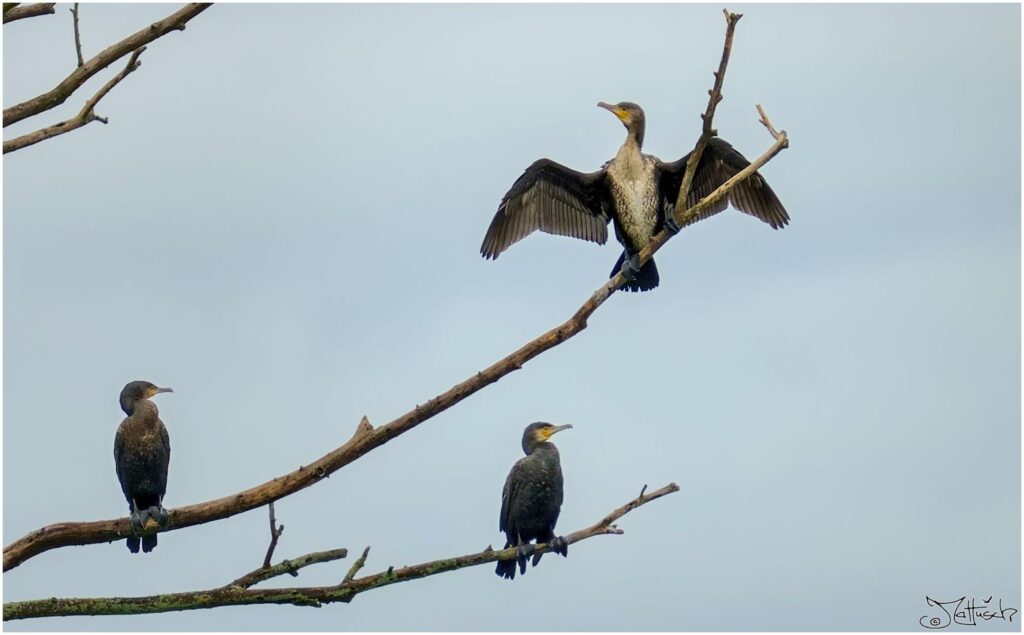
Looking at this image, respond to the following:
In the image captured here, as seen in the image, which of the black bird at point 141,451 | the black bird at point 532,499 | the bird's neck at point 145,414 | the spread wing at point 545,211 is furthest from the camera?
the spread wing at point 545,211

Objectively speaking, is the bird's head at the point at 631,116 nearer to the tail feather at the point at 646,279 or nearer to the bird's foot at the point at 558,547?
the tail feather at the point at 646,279

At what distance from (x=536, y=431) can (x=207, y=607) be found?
339 cm

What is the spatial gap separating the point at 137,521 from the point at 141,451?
0.79 metres

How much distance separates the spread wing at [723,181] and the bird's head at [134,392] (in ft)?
11.1

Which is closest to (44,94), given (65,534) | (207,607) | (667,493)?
(65,534)

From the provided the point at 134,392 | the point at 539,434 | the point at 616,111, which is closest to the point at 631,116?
the point at 616,111

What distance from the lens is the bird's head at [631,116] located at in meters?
9.45

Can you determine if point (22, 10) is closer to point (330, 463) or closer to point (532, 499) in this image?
point (330, 463)

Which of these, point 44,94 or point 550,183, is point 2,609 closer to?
point 44,94

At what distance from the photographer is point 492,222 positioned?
32.1 feet

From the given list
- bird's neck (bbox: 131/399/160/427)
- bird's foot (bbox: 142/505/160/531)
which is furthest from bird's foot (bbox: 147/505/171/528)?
bird's neck (bbox: 131/399/160/427)

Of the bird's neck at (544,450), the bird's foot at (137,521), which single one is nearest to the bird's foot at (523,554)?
the bird's neck at (544,450)

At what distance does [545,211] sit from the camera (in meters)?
9.79

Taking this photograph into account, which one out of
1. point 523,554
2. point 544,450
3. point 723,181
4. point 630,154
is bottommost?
point 523,554
